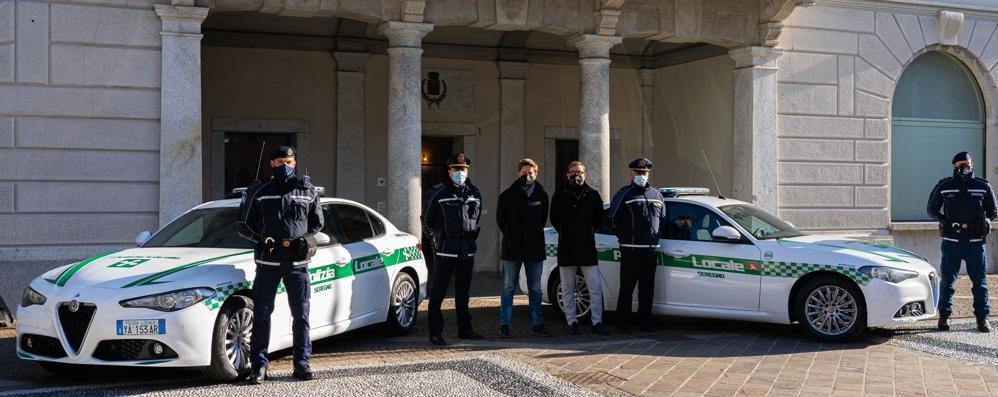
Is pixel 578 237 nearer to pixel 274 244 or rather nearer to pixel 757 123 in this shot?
→ pixel 274 244

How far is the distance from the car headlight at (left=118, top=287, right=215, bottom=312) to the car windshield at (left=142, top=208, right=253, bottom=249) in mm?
1121

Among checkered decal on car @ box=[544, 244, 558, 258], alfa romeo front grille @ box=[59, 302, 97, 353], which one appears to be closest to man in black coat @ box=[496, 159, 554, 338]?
checkered decal on car @ box=[544, 244, 558, 258]

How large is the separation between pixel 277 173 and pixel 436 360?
6.90 feet

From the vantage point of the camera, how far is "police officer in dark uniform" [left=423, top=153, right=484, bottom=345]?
956 centimetres

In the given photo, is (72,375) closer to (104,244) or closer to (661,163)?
(104,244)

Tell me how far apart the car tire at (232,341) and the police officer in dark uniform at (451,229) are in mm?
2102

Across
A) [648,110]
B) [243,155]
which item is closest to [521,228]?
[243,155]

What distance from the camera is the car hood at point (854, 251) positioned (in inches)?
382

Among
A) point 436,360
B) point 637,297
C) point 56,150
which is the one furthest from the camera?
point 56,150

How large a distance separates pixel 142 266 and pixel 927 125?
13.3m

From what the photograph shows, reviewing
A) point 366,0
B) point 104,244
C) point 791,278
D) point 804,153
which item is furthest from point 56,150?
point 804,153

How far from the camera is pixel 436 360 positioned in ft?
28.6

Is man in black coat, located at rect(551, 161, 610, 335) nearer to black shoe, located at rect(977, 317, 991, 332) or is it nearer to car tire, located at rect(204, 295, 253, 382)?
car tire, located at rect(204, 295, 253, 382)

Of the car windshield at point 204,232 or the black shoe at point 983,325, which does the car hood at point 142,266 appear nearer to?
the car windshield at point 204,232
